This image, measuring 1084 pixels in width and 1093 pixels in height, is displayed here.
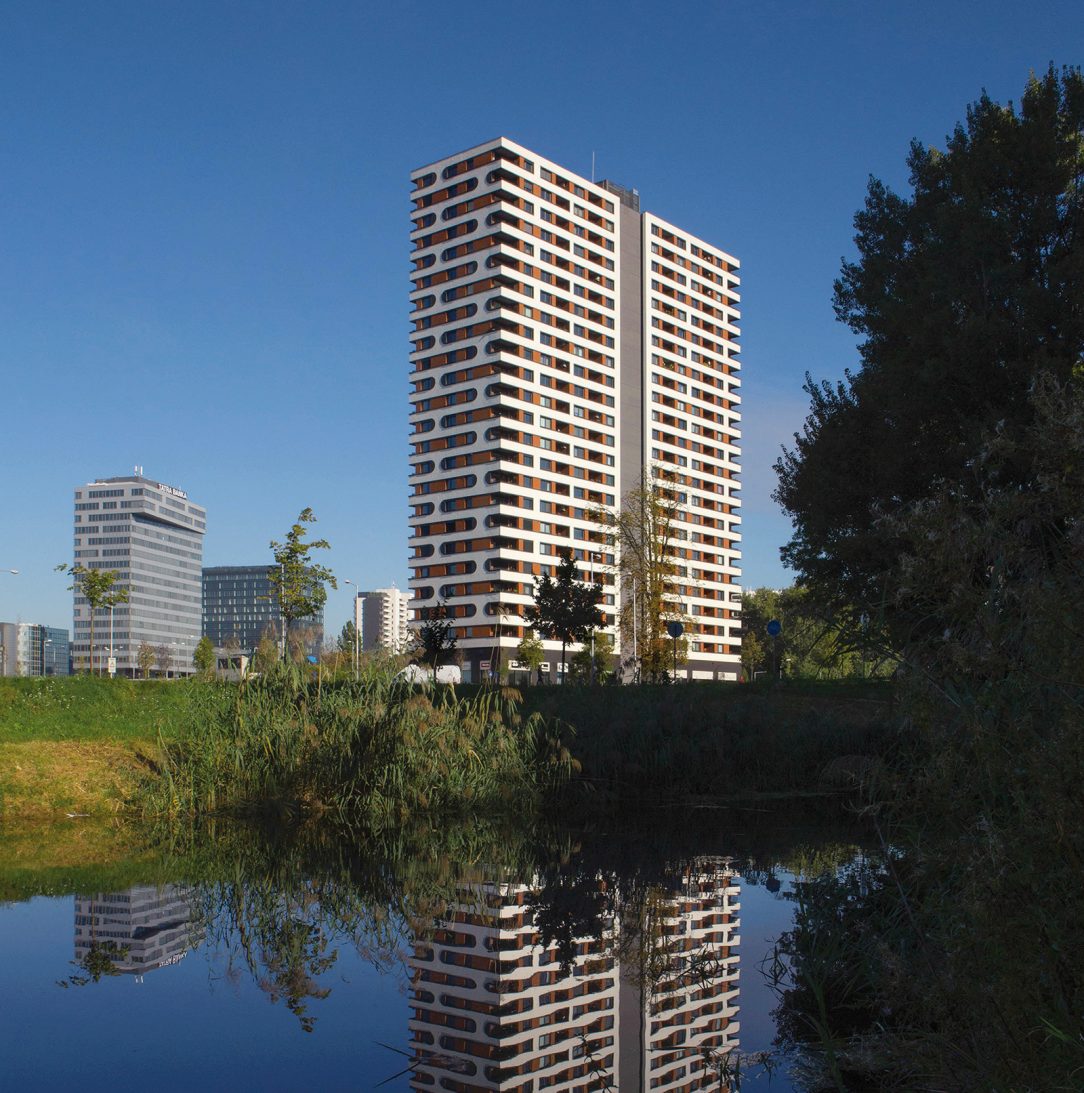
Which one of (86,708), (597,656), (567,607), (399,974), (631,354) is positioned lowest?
(399,974)

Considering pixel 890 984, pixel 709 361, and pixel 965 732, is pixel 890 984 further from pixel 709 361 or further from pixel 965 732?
pixel 709 361

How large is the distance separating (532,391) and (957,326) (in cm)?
7512

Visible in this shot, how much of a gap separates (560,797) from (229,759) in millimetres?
3734

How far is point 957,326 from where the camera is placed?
19.8 meters

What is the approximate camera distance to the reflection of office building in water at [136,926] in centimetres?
562

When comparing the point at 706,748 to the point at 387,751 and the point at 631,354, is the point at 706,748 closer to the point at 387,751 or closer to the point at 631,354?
the point at 387,751

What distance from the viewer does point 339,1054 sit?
427cm

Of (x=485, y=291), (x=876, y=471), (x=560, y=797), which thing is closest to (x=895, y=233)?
(x=876, y=471)

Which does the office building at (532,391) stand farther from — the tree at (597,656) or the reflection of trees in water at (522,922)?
the reflection of trees in water at (522,922)

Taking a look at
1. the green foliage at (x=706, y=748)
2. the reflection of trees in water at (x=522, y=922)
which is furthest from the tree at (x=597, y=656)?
the reflection of trees in water at (x=522, y=922)

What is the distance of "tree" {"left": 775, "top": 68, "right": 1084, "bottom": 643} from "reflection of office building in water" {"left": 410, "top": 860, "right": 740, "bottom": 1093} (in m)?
13.2

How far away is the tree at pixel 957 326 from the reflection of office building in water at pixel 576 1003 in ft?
43.4

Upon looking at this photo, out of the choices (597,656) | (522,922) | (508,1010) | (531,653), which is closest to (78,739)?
(522,922)

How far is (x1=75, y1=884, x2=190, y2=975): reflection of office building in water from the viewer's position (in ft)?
18.5
